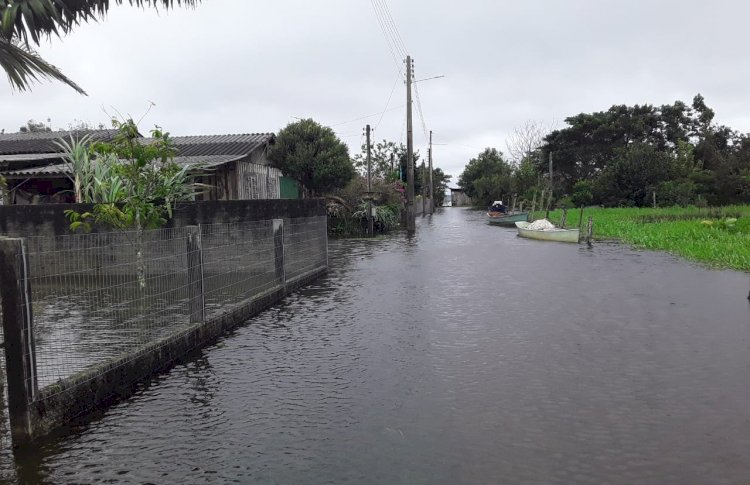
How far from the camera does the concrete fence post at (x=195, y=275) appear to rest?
7.16m

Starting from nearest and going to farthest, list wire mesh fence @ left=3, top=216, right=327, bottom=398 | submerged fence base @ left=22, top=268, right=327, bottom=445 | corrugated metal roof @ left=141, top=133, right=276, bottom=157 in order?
submerged fence base @ left=22, top=268, right=327, bottom=445 → wire mesh fence @ left=3, top=216, right=327, bottom=398 → corrugated metal roof @ left=141, top=133, right=276, bottom=157

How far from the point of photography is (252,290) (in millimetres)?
9586

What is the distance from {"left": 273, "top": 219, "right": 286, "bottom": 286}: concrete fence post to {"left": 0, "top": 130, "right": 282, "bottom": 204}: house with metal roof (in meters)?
6.47

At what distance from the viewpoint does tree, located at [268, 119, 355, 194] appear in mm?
26250

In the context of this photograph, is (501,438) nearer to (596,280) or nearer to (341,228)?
(596,280)

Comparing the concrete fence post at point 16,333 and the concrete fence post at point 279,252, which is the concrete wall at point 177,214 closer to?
the concrete fence post at point 279,252

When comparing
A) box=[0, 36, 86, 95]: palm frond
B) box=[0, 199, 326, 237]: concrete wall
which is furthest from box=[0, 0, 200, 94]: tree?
box=[0, 199, 326, 237]: concrete wall

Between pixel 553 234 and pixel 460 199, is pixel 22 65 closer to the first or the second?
pixel 553 234

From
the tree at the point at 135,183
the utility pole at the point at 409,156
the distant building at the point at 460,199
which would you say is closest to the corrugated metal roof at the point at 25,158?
the tree at the point at 135,183

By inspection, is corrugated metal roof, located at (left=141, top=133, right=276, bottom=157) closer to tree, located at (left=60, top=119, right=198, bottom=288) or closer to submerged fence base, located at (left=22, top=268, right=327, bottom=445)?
tree, located at (left=60, top=119, right=198, bottom=288)

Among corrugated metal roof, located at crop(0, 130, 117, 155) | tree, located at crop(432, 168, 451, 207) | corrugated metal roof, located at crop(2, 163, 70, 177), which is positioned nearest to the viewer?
corrugated metal roof, located at crop(2, 163, 70, 177)

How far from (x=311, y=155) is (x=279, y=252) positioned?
1621cm

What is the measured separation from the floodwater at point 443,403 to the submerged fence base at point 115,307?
0.23 m

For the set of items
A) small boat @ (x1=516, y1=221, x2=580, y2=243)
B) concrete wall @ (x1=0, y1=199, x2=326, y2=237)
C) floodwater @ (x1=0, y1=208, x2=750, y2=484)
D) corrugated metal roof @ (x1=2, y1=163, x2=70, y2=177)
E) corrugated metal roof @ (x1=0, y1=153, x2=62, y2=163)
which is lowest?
floodwater @ (x1=0, y1=208, x2=750, y2=484)
